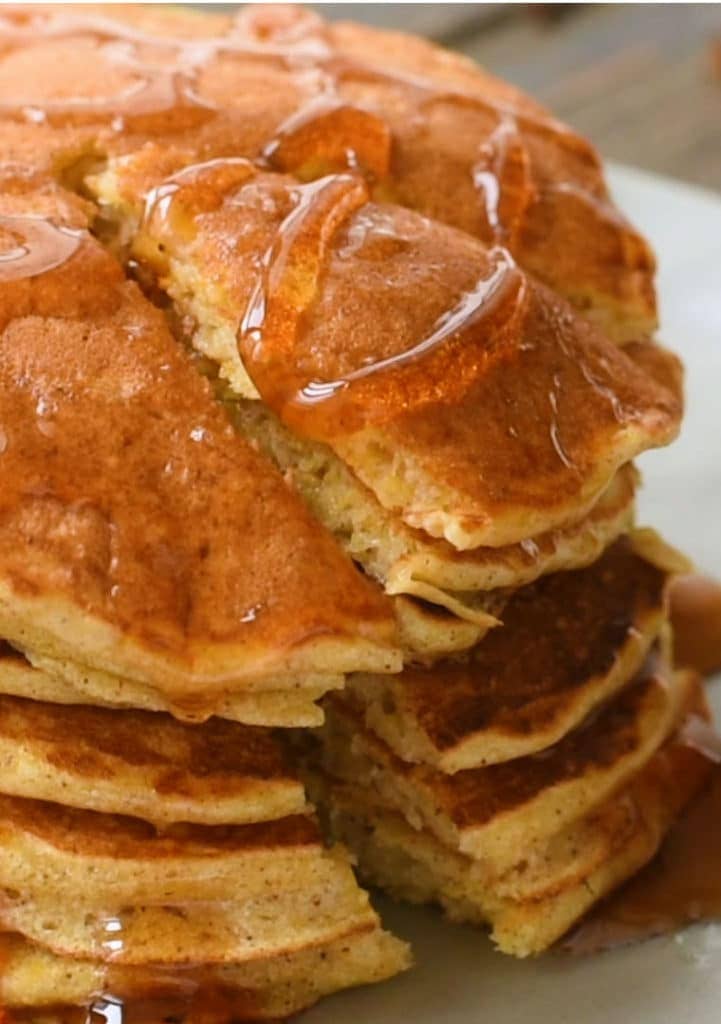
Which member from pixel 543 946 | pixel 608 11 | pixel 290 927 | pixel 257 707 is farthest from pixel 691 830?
pixel 608 11

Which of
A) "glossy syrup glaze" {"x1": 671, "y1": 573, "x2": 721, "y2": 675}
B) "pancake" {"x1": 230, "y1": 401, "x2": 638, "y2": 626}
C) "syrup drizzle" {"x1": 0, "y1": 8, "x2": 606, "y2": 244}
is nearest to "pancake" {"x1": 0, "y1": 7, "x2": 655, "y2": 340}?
"syrup drizzle" {"x1": 0, "y1": 8, "x2": 606, "y2": 244}

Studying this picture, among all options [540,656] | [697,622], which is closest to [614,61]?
[697,622]

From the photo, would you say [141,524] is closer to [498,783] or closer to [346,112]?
[498,783]

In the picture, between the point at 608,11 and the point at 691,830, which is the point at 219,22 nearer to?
the point at 691,830

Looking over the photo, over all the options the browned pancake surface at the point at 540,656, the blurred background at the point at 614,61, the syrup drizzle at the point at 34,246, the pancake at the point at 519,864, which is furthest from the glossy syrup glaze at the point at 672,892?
the blurred background at the point at 614,61

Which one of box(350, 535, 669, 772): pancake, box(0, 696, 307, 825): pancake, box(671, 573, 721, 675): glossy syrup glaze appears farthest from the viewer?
box(671, 573, 721, 675): glossy syrup glaze

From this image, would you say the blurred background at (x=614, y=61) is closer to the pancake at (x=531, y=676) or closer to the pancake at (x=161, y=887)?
the pancake at (x=531, y=676)

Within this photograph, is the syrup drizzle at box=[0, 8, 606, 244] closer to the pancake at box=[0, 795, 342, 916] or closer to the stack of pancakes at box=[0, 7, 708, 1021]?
the stack of pancakes at box=[0, 7, 708, 1021]
